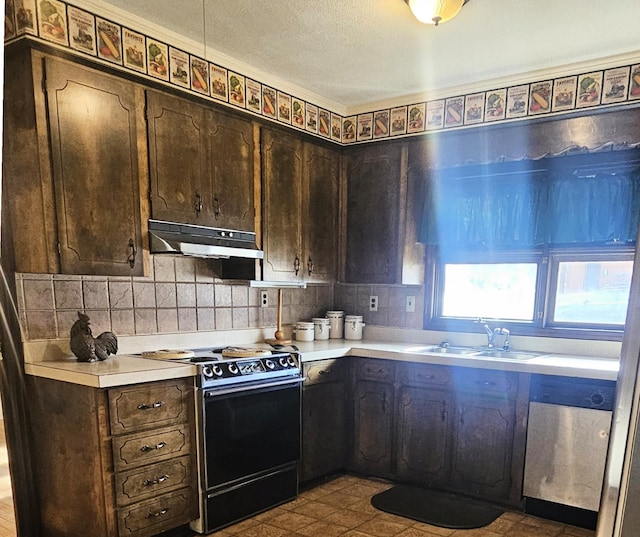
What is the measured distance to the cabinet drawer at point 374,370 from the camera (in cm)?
304

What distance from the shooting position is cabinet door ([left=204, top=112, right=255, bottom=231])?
2.73 metres

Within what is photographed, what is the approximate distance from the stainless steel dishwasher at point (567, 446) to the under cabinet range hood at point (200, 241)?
6.03 ft

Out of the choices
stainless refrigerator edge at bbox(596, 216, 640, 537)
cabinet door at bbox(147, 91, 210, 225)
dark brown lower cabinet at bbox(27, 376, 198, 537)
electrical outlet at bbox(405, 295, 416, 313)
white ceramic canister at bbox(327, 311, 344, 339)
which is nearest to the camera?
stainless refrigerator edge at bbox(596, 216, 640, 537)

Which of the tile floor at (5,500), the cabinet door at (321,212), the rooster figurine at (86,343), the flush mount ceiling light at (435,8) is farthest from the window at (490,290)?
the tile floor at (5,500)

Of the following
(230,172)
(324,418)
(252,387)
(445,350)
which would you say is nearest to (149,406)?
(252,387)

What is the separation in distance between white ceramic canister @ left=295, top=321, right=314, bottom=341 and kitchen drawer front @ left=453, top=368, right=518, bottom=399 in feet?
3.68

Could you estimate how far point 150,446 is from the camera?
2150 mm

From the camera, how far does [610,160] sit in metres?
2.75

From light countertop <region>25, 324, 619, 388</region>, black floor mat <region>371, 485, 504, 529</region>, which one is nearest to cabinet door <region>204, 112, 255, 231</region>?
light countertop <region>25, 324, 619, 388</region>

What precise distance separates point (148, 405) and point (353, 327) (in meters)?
1.83

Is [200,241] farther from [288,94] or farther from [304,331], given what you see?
[288,94]

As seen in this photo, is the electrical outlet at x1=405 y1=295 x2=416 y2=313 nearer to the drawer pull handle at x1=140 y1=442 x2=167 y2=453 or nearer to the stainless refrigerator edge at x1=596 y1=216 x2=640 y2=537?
the drawer pull handle at x1=140 y1=442 x2=167 y2=453

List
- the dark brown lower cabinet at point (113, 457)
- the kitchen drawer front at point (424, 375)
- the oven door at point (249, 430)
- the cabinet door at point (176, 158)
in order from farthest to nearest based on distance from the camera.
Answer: the kitchen drawer front at point (424, 375) < the cabinet door at point (176, 158) < the oven door at point (249, 430) < the dark brown lower cabinet at point (113, 457)

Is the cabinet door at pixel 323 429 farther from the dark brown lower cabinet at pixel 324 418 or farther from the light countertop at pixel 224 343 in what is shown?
the light countertop at pixel 224 343
